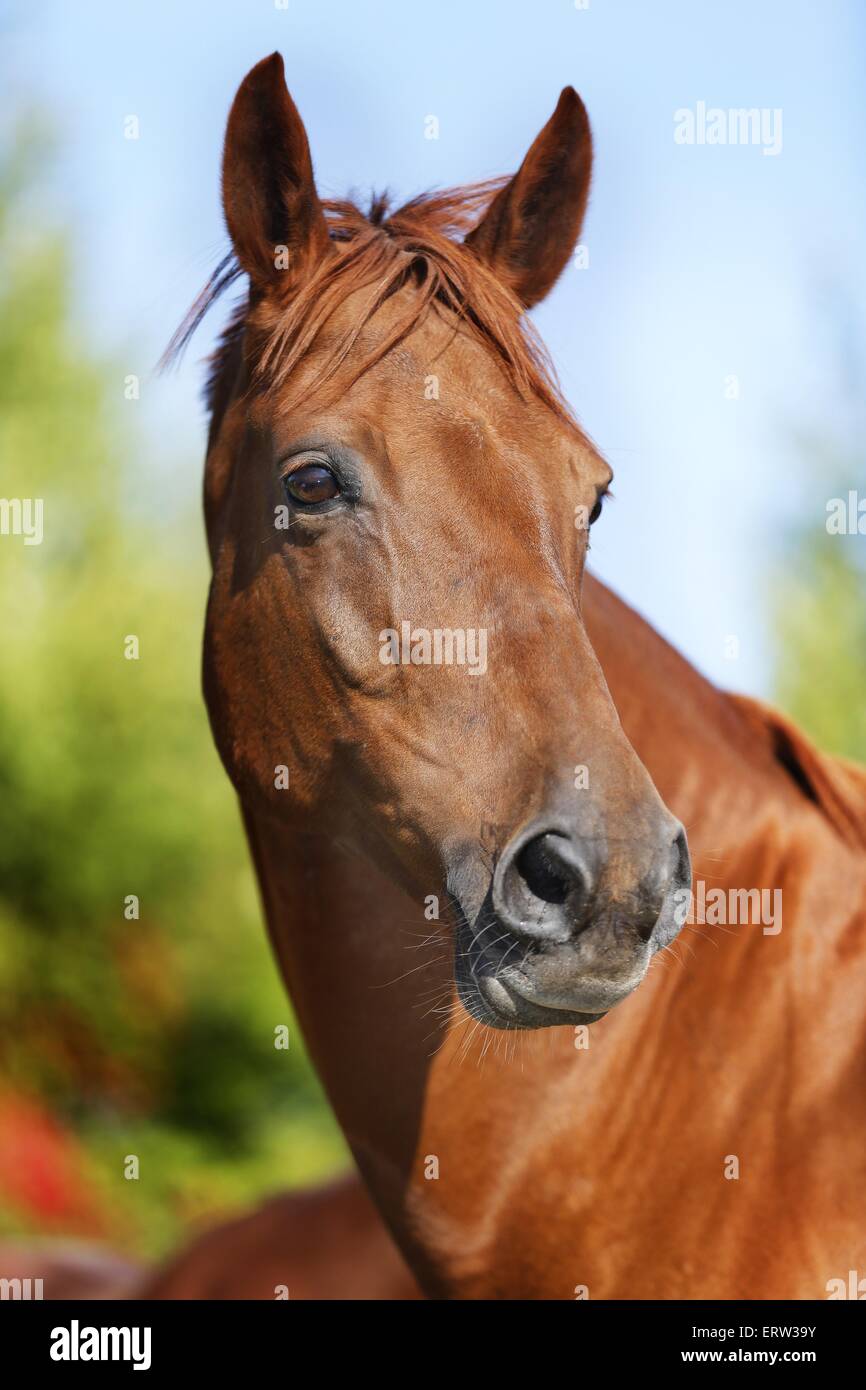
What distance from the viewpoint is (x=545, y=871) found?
193cm

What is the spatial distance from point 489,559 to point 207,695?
33.5 inches

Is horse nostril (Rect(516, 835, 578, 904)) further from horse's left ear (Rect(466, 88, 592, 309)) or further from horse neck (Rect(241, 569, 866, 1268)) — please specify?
horse's left ear (Rect(466, 88, 592, 309))

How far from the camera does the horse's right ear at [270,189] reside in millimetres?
2445

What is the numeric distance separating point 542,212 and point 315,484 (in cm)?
98

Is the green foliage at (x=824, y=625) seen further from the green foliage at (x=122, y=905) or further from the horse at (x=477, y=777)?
the horse at (x=477, y=777)

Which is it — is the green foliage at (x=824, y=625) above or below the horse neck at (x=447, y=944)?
above

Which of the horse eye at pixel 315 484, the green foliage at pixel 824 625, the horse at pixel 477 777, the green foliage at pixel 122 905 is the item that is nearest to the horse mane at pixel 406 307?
the horse at pixel 477 777

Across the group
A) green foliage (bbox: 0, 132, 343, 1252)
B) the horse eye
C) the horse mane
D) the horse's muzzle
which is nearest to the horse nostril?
the horse's muzzle

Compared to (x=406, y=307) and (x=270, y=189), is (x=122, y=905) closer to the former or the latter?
(x=270, y=189)

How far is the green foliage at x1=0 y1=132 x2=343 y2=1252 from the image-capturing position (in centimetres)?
1175

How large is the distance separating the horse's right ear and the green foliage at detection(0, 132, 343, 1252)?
31.6 feet

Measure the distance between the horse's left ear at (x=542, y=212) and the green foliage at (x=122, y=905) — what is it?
959 centimetres
